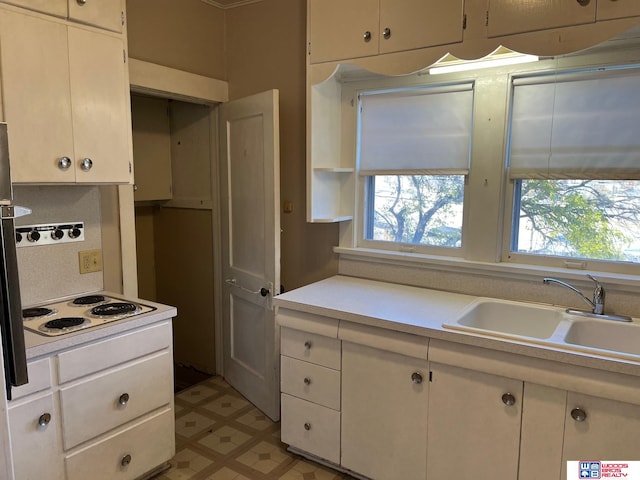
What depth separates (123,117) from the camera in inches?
88.1

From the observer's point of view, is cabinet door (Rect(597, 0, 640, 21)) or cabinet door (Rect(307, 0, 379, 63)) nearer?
cabinet door (Rect(597, 0, 640, 21))

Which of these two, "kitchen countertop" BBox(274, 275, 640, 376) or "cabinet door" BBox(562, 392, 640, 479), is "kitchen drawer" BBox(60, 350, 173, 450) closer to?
"kitchen countertop" BBox(274, 275, 640, 376)

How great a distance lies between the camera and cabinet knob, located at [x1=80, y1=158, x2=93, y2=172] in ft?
6.88

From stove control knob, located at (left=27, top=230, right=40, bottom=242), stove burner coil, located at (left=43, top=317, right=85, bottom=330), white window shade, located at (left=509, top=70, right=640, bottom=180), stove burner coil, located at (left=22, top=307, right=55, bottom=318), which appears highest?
white window shade, located at (left=509, top=70, right=640, bottom=180)

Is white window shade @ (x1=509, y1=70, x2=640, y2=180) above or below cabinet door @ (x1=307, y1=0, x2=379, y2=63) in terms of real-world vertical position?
below

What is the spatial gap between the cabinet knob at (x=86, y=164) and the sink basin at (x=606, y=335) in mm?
2180

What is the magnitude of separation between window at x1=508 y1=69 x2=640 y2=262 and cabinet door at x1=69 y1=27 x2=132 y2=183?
1.88 meters

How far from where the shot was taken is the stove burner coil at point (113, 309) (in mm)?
2125

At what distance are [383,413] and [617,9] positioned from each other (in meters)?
1.87

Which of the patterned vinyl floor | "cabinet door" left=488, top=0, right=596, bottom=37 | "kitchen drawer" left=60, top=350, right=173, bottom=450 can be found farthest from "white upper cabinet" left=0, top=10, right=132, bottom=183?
"cabinet door" left=488, top=0, right=596, bottom=37

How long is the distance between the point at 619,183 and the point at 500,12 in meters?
0.92

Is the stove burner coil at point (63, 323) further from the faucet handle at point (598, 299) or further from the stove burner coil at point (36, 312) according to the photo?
the faucet handle at point (598, 299)

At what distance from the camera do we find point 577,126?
2129 mm

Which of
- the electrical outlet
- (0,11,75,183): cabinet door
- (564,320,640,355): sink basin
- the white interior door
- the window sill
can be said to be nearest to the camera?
(0,11,75,183): cabinet door
